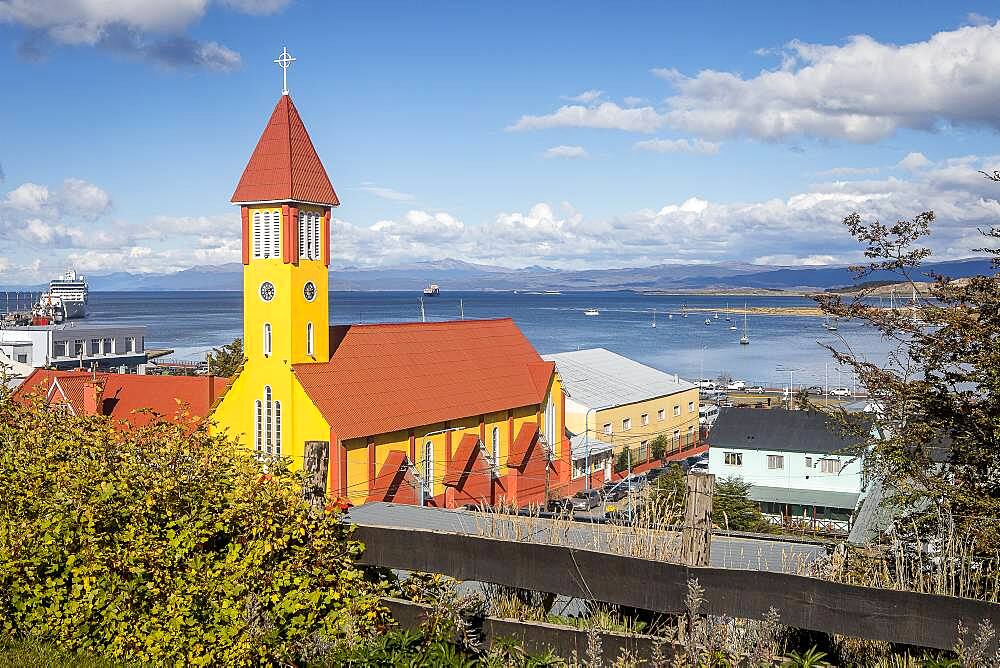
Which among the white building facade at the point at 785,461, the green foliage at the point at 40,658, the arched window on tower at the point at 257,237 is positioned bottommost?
the white building facade at the point at 785,461

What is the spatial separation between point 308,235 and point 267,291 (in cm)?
215

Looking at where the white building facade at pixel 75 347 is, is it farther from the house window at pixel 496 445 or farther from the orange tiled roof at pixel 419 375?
the house window at pixel 496 445

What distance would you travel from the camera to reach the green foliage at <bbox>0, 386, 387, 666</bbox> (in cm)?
752

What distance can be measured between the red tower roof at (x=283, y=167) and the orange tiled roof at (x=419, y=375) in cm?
462

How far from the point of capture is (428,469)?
105ft

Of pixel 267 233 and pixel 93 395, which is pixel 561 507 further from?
pixel 93 395

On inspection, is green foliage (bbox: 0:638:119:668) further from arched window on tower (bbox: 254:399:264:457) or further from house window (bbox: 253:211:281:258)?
house window (bbox: 253:211:281:258)

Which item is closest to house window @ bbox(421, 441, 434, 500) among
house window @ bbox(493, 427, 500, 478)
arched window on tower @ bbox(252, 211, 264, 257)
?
house window @ bbox(493, 427, 500, 478)

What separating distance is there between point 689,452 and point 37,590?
1696 inches

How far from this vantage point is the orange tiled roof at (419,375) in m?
29.8

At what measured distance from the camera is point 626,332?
6865 inches

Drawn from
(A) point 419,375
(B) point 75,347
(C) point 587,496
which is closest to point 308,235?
(A) point 419,375

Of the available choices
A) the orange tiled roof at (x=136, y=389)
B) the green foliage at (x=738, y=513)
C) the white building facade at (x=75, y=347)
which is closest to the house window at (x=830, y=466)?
the green foliage at (x=738, y=513)

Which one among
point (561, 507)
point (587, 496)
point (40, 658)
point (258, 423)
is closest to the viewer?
point (40, 658)
